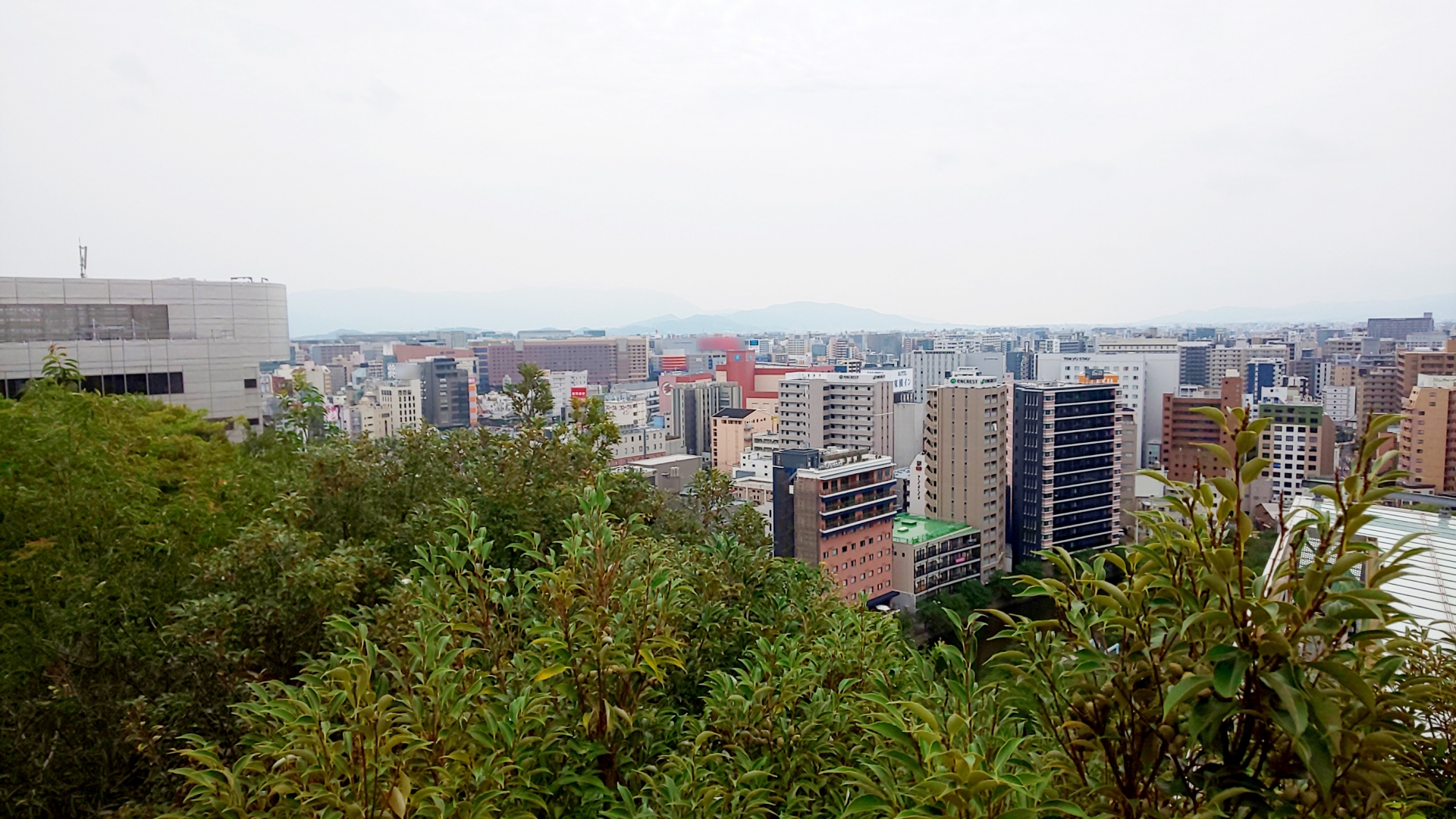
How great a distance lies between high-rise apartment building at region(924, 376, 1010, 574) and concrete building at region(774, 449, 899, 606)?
2.49m

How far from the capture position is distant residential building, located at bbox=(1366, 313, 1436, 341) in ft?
79.9

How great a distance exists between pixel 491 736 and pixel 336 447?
2.78 m

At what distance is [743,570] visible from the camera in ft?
8.89

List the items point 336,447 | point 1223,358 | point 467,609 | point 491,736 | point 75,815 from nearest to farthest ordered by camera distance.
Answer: point 491,736 < point 467,609 < point 75,815 < point 336,447 < point 1223,358

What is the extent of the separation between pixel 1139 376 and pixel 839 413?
14037 mm

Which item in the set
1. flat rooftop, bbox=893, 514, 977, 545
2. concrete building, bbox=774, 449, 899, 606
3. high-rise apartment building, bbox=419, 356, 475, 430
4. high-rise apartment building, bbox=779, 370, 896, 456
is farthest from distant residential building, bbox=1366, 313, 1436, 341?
high-rise apartment building, bbox=419, 356, 475, 430

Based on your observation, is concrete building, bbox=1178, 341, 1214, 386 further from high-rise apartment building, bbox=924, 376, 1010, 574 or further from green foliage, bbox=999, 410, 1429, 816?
green foliage, bbox=999, 410, 1429, 816

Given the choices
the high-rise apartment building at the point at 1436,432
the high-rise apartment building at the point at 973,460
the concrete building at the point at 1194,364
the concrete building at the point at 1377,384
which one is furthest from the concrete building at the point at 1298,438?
the concrete building at the point at 1194,364

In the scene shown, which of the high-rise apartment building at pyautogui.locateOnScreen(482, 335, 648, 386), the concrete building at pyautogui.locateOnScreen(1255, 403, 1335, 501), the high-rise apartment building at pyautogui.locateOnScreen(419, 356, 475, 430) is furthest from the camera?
the high-rise apartment building at pyautogui.locateOnScreen(482, 335, 648, 386)

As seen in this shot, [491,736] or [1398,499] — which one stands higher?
[491,736]

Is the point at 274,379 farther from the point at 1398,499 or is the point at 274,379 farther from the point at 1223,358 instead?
the point at 1223,358

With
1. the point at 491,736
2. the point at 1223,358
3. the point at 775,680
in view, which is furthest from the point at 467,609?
the point at 1223,358

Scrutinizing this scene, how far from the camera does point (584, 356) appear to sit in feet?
188

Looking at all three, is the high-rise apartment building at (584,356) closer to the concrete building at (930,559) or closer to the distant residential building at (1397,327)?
the distant residential building at (1397,327)
